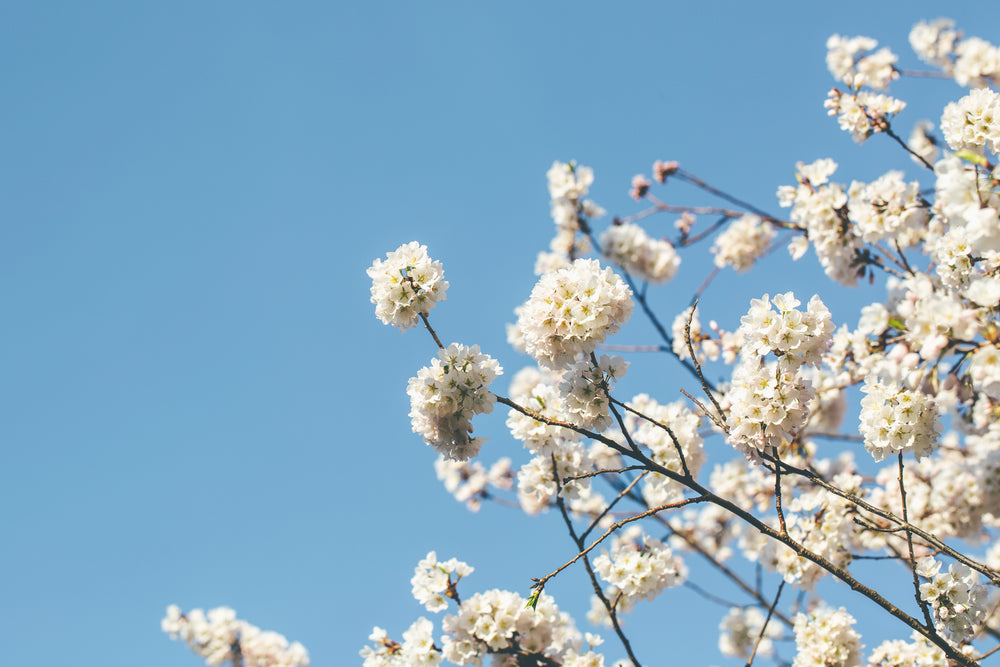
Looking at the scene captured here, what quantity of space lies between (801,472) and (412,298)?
225cm

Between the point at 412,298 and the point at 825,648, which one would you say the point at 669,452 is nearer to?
the point at 825,648

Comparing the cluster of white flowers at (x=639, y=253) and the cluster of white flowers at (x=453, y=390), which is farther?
the cluster of white flowers at (x=639, y=253)

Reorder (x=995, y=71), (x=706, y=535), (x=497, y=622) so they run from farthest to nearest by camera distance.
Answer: (x=706, y=535) < (x=995, y=71) < (x=497, y=622)

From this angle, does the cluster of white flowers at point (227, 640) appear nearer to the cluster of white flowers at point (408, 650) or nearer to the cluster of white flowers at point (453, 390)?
the cluster of white flowers at point (408, 650)

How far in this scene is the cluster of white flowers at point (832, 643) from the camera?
5.21 m

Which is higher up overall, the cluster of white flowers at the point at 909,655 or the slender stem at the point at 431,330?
the slender stem at the point at 431,330

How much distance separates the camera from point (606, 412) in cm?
384

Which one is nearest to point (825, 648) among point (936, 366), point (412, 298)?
point (936, 366)

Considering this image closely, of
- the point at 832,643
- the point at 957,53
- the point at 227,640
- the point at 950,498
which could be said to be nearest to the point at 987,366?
the point at 832,643

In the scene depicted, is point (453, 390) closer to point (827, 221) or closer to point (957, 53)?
point (827, 221)

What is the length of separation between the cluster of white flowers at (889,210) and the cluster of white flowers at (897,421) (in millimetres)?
2523

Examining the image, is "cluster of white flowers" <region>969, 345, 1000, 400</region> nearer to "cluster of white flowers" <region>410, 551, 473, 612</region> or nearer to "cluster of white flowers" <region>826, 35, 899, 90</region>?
"cluster of white flowers" <region>410, 551, 473, 612</region>

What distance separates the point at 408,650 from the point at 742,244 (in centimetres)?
653

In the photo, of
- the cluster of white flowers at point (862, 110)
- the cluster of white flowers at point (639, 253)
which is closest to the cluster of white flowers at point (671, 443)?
the cluster of white flowers at point (862, 110)
